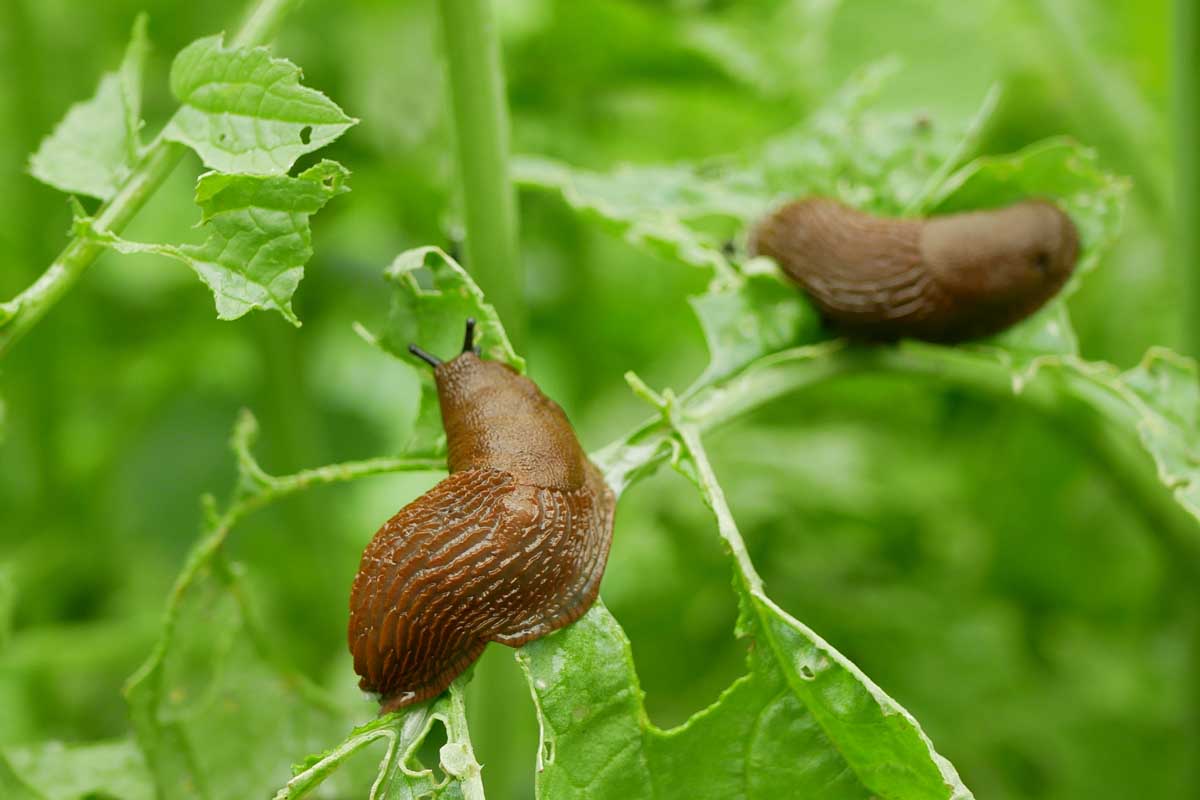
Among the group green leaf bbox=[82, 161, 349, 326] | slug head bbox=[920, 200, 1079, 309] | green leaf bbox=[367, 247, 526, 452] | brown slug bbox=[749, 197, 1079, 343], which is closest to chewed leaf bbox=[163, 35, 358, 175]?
green leaf bbox=[82, 161, 349, 326]

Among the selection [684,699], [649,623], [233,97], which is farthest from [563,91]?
[233,97]

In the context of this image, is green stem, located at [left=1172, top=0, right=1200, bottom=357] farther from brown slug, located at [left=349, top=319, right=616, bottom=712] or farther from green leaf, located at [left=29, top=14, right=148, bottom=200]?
green leaf, located at [left=29, top=14, right=148, bottom=200]

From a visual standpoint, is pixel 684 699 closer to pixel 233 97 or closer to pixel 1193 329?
pixel 1193 329

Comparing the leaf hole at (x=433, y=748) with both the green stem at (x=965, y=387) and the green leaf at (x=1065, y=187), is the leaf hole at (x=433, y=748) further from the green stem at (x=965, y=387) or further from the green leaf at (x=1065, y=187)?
the green leaf at (x=1065, y=187)

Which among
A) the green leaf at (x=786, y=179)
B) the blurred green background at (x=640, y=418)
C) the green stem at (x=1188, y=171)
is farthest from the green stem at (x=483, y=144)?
the green stem at (x=1188, y=171)

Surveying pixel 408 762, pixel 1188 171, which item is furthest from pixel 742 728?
pixel 1188 171

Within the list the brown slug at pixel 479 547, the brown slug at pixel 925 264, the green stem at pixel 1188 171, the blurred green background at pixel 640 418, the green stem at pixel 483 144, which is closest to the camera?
the brown slug at pixel 479 547
